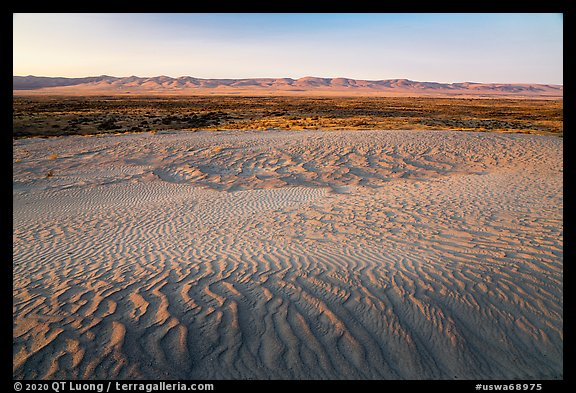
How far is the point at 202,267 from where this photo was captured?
5.04m

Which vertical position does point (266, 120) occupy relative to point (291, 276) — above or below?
above

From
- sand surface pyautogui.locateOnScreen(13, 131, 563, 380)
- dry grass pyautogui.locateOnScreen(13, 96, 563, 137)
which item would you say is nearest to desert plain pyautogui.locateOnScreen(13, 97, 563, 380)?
sand surface pyautogui.locateOnScreen(13, 131, 563, 380)

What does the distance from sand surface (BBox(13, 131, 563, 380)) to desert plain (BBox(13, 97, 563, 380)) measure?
0.02m

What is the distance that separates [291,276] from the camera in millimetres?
4629

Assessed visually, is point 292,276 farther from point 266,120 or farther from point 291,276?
point 266,120

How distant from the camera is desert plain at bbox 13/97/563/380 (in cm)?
317

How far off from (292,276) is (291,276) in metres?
0.01

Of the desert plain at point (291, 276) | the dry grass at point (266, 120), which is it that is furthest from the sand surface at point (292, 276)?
the dry grass at point (266, 120)

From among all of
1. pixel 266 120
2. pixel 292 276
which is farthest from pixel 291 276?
pixel 266 120

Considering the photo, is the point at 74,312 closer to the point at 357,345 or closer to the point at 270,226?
the point at 357,345

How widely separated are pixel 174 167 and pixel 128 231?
5882mm

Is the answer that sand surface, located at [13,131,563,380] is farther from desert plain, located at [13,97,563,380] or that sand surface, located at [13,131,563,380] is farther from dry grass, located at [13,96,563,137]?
dry grass, located at [13,96,563,137]

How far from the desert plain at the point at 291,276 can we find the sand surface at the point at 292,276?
23 mm
